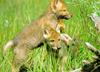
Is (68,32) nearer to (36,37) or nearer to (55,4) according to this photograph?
(36,37)

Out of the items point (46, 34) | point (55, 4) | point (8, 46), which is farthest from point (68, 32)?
point (8, 46)

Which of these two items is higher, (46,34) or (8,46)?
(46,34)

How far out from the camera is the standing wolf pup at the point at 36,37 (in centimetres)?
602

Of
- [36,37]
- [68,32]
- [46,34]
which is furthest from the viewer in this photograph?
[68,32]

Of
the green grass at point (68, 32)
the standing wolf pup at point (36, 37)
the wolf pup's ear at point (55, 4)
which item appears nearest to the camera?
the green grass at point (68, 32)

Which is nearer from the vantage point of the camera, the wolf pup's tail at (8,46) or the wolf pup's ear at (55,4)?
the wolf pup's tail at (8,46)

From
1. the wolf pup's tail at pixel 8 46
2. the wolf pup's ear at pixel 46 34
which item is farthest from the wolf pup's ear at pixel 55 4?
the wolf pup's tail at pixel 8 46

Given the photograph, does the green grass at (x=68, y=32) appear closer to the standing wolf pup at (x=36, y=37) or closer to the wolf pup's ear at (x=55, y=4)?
the standing wolf pup at (x=36, y=37)

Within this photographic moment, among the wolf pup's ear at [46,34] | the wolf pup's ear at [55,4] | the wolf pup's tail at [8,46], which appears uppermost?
the wolf pup's ear at [55,4]

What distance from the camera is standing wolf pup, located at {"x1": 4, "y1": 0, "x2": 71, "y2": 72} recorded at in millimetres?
6016

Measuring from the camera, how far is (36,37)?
20.5 feet

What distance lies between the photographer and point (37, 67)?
5.60 meters

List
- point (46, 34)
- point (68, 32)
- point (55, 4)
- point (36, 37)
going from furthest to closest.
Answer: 1. point (55, 4)
2. point (68, 32)
3. point (36, 37)
4. point (46, 34)

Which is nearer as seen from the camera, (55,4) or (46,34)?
(46,34)
